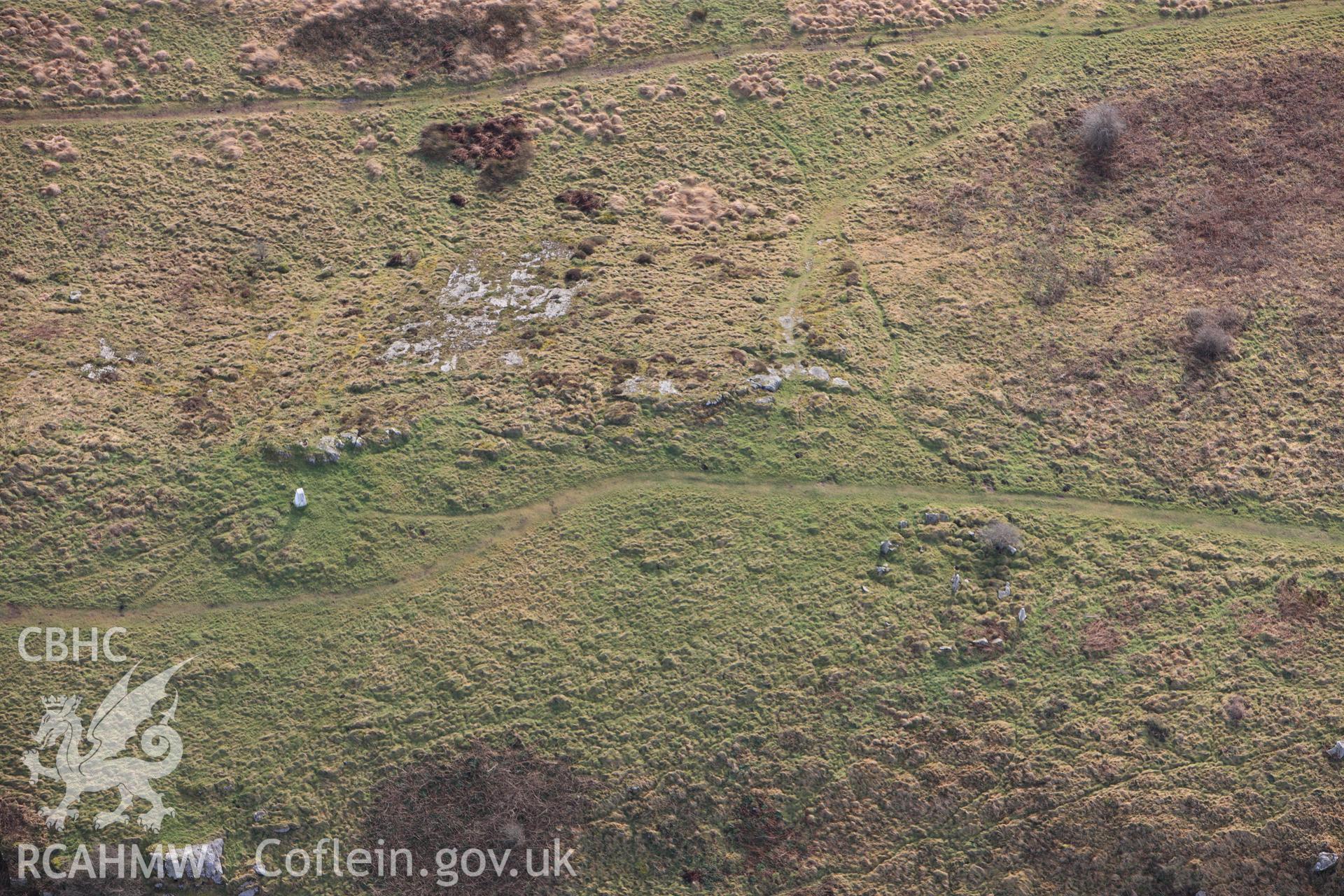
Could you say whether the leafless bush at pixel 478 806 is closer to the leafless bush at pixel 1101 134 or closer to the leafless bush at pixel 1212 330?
the leafless bush at pixel 1212 330

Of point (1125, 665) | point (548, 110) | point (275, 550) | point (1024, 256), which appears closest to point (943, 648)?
point (1125, 665)

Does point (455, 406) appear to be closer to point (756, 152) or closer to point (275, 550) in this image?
point (275, 550)

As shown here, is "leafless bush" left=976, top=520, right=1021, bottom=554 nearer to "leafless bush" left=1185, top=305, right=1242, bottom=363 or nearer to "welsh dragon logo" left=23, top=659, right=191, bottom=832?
"leafless bush" left=1185, top=305, right=1242, bottom=363

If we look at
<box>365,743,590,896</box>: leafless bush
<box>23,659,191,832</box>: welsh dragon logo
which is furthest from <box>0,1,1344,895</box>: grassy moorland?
<box>23,659,191,832</box>: welsh dragon logo

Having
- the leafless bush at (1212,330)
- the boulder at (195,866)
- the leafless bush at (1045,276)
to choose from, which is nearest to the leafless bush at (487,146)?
the leafless bush at (1045,276)

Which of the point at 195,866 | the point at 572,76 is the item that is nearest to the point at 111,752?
the point at 195,866

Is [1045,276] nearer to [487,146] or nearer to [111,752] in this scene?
[487,146]
